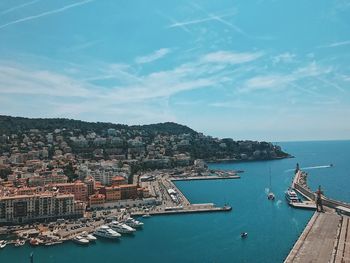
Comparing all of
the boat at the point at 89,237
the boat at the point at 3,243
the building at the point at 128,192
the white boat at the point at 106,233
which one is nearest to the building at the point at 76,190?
the building at the point at 128,192

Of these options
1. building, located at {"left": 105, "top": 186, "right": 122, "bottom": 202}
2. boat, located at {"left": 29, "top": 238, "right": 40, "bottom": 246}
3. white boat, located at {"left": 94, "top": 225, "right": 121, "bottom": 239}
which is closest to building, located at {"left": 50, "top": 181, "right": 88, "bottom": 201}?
building, located at {"left": 105, "top": 186, "right": 122, "bottom": 202}

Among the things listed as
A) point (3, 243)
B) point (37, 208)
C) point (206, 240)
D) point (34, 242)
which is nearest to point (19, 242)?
point (3, 243)

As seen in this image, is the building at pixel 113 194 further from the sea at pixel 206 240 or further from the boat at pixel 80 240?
the boat at pixel 80 240

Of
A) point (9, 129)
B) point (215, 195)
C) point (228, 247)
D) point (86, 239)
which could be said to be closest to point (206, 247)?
point (228, 247)

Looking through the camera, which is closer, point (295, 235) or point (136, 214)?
point (295, 235)

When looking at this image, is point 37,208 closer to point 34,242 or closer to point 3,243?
point 3,243

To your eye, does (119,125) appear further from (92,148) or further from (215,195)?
(215,195)
